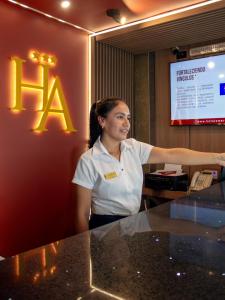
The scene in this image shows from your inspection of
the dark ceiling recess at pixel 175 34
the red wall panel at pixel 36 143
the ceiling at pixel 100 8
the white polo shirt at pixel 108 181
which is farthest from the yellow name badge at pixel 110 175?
the dark ceiling recess at pixel 175 34

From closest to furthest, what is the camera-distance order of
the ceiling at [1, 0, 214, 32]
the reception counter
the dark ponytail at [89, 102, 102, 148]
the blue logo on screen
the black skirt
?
1. the reception counter
2. the black skirt
3. the dark ponytail at [89, 102, 102, 148]
4. the ceiling at [1, 0, 214, 32]
5. the blue logo on screen

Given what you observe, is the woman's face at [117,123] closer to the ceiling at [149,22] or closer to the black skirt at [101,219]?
the black skirt at [101,219]

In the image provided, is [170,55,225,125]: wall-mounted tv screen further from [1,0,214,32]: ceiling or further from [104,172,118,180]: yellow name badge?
[104,172,118,180]: yellow name badge

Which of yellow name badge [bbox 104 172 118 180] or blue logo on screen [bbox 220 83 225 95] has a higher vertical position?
blue logo on screen [bbox 220 83 225 95]

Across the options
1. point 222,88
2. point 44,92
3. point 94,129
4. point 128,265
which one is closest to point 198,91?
point 222,88

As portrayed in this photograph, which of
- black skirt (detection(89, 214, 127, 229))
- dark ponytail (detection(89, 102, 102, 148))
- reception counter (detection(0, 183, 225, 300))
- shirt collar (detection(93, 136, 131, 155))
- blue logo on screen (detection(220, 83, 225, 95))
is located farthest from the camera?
blue logo on screen (detection(220, 83, 225, 95))

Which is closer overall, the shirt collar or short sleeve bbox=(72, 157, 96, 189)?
short sleeve bbox=(72, 157, 96, 189)

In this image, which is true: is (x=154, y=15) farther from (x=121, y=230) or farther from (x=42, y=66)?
(x=121, y=230)

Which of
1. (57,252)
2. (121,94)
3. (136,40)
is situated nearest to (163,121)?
(121,94)

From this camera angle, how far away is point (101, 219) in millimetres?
1850

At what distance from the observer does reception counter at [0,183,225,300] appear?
70 cm

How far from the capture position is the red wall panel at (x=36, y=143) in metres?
2.93

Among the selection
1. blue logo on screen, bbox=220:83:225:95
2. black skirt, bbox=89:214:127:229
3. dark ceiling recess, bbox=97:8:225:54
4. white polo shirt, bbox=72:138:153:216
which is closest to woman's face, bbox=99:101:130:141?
white polo shirt, bbox=72:138:153:216

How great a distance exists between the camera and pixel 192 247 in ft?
3.21
